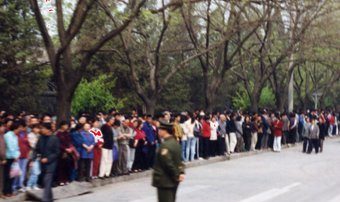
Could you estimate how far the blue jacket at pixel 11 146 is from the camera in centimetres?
1235

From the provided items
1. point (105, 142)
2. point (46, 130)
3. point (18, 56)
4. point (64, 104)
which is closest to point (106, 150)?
point (105, 142)

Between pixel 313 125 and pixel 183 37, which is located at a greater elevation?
pixel 183 37

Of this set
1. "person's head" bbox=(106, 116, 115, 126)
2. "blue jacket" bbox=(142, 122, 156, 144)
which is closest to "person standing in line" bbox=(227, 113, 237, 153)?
"blue jacket" bbox=(142, 122, 156, 144)

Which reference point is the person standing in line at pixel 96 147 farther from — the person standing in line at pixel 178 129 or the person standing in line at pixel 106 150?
the person standing in line at pixel 178 129

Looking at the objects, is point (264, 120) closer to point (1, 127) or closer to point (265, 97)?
point (1, 127)

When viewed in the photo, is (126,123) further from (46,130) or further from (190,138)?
(46,130)

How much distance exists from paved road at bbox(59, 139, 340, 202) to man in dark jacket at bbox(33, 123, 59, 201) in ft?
5.70

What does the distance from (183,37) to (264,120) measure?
30.8ft

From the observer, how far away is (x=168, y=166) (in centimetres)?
852

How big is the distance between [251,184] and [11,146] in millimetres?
6152

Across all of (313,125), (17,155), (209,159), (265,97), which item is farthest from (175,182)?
(265,97)

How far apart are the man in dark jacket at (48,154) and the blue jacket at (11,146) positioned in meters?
0.78

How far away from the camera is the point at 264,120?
86.6 feet

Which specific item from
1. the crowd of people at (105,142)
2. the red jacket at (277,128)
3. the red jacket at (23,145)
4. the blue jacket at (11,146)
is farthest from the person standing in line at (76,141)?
the red jacket at (277,128)
